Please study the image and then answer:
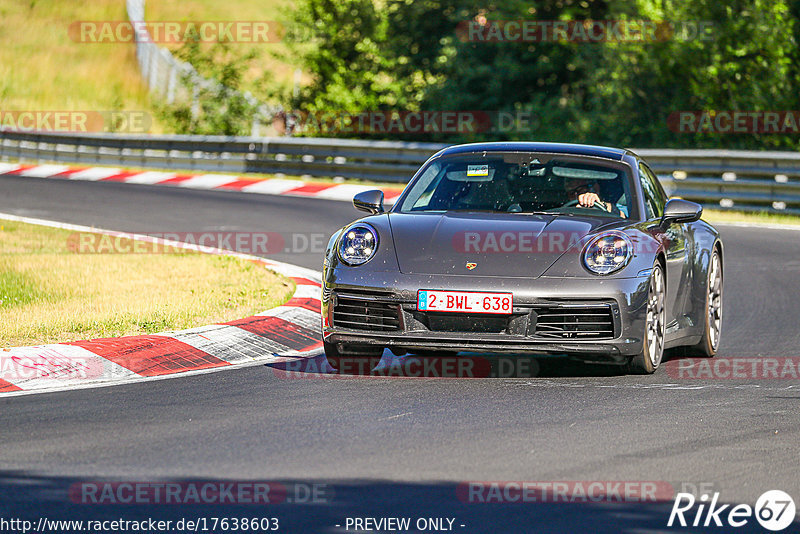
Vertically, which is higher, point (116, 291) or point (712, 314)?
point (712, 314)

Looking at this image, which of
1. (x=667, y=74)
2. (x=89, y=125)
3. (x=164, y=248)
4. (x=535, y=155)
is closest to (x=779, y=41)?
(x=667, y=74)

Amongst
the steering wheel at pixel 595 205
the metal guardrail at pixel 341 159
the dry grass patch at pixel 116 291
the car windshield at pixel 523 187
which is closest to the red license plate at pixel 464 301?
the car windshield at pixel 523 187

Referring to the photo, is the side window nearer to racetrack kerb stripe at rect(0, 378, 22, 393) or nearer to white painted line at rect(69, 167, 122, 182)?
racetrack kerb stripe at rect(0, 378, 22, 393)

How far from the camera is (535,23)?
30.1 metres

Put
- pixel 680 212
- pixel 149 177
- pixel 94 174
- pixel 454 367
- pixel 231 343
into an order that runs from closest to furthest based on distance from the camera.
Answer: pixel 454 367 → pixel 680 212 → pixel 231 343 → pixel 149 177 → pixel 94 174

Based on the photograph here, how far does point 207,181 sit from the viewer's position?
78.7 feet

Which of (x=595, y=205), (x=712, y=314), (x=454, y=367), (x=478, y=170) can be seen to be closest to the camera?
(x=454, y=367)

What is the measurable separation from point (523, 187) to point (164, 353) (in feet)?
8.25

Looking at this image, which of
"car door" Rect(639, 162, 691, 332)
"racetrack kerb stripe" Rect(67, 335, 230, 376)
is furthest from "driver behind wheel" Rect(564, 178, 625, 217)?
"racetrack kerb stripe" Rect(67, 335, 230, 376)

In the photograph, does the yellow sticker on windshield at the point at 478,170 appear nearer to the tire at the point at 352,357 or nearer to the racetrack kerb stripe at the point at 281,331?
the tire at the point at 352,357

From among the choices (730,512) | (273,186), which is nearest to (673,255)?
(730,512)

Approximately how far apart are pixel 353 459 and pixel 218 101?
91.4ft

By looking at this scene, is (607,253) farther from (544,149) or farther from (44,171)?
(44,171)

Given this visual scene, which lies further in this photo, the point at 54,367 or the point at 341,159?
the point at 341,159
